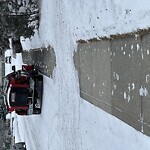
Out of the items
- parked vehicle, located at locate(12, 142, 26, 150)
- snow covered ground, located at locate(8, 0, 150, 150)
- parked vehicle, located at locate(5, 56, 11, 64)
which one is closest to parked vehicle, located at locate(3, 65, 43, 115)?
snow covered ground, located at locate(8, 0, 150, 150)

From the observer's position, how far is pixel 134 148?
668 cm

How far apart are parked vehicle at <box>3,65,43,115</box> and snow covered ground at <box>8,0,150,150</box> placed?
0.37 m

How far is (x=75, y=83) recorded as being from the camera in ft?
35.6

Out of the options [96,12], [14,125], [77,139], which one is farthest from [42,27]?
[14,125]

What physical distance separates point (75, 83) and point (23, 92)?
3492mm

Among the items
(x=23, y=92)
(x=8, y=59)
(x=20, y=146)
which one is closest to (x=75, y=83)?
(x=23, y=92)

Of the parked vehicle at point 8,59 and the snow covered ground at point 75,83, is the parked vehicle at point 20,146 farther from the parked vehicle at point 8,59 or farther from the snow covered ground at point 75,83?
the parked vehicle at point 8,59

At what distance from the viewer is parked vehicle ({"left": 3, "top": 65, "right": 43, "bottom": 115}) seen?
13.6m

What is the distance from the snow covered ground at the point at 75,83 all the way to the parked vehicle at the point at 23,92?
0.37 meters

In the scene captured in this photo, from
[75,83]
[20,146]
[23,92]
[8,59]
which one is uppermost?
[8,59]

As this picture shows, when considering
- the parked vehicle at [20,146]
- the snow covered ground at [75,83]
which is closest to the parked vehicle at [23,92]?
the snow covered ground at [75,83]

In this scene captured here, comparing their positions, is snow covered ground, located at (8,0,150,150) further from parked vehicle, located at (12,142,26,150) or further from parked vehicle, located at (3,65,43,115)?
parked vehicle, located at (12,142,26,150)

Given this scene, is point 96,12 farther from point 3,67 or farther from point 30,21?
point 3,67

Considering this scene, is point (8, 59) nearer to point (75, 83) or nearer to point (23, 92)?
point (23, 92)
